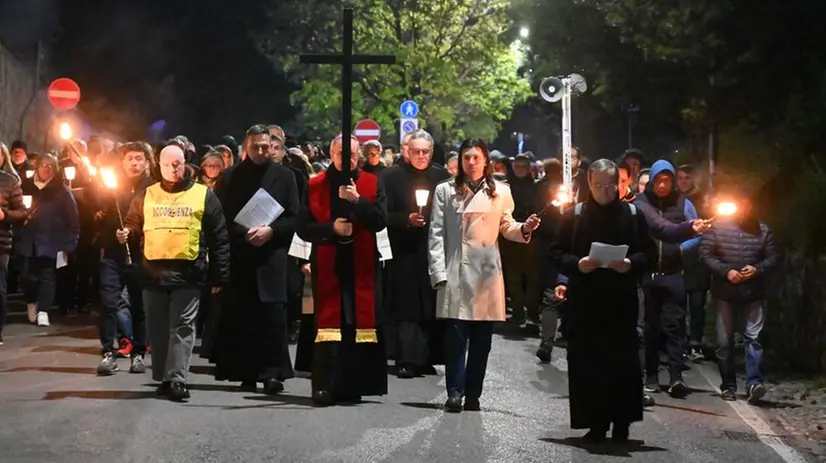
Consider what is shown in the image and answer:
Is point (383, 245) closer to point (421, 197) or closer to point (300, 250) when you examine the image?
point (421, 197)

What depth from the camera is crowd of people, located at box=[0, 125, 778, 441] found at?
9.43 metres

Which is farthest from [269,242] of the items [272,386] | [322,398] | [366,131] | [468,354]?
[366,131]

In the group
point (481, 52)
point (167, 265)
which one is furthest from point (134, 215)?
point (481, 52)

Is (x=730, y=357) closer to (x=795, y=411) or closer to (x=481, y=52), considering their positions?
(x=795, y=411)

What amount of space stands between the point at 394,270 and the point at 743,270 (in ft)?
10.4

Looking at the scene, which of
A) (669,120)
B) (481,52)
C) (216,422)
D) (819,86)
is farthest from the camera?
(481,52)

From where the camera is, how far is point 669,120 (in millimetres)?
34062

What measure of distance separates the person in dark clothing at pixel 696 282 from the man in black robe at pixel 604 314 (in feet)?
15.1

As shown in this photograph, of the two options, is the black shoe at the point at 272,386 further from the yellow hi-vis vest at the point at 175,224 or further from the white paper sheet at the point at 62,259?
the white paper sheet at the point at 62,259

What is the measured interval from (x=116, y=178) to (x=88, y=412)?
269 cm

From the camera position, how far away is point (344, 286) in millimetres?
10961

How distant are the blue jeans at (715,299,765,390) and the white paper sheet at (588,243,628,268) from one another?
9.88 ft

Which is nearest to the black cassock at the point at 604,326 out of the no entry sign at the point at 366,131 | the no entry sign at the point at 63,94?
the no entry sign at the point at 63,94

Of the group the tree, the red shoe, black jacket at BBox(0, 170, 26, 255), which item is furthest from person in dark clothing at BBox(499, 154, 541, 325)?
the tree
